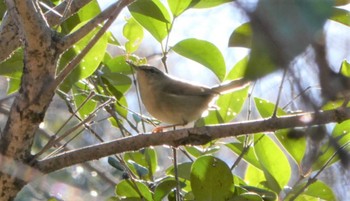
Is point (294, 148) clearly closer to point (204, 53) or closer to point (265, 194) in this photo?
point (265, 194)

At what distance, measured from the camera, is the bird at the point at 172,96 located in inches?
89.9

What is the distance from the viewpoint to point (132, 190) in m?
1.86

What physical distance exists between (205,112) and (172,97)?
254 millimetres

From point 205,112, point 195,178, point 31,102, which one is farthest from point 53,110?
point 31,102

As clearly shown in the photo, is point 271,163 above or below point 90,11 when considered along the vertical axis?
below

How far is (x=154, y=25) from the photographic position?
6.72 ft

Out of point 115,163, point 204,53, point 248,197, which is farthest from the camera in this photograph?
point 204,53

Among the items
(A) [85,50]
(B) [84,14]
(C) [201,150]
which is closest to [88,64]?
(B) [84,14]

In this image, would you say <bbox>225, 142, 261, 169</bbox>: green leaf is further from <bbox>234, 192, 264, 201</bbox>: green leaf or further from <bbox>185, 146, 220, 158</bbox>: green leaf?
<bbox>234, 192, 264, 201</bbox>: green leaf

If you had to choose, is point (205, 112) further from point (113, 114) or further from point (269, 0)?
point (269, 0)

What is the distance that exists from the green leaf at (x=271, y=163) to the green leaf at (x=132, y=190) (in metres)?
0.31

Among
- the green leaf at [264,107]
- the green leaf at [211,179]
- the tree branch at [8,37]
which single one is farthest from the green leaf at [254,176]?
the tree branch at [8,37]

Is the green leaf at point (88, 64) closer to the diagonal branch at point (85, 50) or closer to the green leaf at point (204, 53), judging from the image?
the green leaf at point (204, 53)

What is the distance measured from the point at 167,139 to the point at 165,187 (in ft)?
0.87
